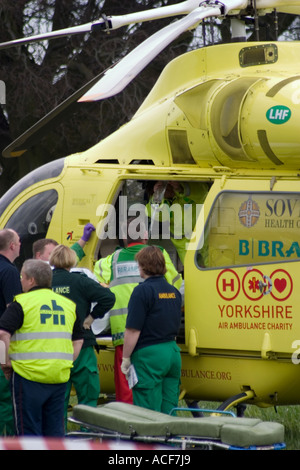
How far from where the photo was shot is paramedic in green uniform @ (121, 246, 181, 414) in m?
7.85

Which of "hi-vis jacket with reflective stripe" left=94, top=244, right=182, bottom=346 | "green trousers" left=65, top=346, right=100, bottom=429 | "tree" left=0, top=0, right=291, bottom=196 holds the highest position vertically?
"tree" left=0, top=0, right=291, bottom=196

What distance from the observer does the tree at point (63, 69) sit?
56.0ft

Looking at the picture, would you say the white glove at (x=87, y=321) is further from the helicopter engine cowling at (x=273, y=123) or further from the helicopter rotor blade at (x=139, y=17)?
the helicopter rotor blade at (x=139, y=17)

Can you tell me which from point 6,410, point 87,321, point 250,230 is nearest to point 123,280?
point 87,321

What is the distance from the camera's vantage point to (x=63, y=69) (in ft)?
57.3

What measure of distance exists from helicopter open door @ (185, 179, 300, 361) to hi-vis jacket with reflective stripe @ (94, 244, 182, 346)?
171 millimetres

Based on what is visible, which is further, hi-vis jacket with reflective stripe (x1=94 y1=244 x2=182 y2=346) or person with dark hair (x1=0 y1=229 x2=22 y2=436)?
hi-vis jacket with reflective stripe (x1=94 y1=244 x2=182 y2=346)

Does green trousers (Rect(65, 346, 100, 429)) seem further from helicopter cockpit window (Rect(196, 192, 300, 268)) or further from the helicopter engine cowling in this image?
the helicopter engine cowling

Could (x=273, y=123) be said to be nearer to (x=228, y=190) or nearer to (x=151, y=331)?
(x=228, y=190)

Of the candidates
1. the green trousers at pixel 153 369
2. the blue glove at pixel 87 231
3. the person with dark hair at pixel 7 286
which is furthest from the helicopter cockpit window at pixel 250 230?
the person with dark hair at pixel 7 286

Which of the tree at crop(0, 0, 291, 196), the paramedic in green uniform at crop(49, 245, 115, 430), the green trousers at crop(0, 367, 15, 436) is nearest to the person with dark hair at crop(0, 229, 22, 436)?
the green trousers at crop(0, 367, 15, 436)

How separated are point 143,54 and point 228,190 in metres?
1.35

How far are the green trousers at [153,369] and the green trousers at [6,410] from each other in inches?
38.4

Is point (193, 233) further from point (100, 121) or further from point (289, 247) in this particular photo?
point (100, 121)
